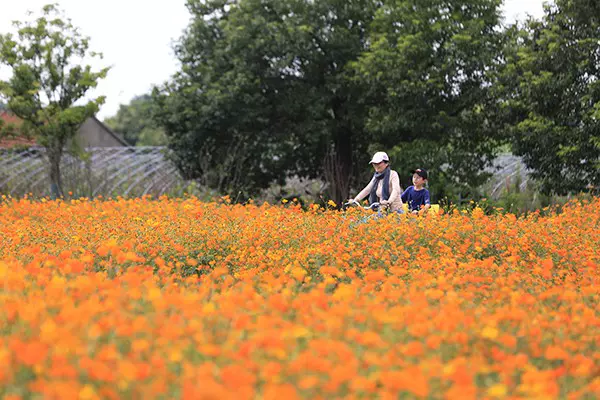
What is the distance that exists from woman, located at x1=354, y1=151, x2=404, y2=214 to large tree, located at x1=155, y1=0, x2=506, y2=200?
877 centimetres

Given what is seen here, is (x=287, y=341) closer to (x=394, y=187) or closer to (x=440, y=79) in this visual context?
(x=394, y=187)

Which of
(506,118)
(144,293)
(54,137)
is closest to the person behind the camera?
(144,293)

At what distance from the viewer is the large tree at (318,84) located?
719 inches

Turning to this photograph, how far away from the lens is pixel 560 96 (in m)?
16.0

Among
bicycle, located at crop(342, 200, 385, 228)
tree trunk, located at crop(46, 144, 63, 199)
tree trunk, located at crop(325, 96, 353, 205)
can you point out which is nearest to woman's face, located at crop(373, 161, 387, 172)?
bicycle, located at crop(342, 200, 385, 228)

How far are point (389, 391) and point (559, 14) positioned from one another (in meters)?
15.3

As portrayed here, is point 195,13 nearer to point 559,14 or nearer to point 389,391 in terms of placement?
point 559,14

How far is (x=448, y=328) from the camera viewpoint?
3.54 metres

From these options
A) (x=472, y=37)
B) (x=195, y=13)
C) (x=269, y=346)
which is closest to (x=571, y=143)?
(x=472, y=37)

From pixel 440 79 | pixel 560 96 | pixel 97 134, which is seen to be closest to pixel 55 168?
pixel 440 79

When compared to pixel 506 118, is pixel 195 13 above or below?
above

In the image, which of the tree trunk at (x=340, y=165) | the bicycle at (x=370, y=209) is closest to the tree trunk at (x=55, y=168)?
the tree trunk at (x=340, y=165)

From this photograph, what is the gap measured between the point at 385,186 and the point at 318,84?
41.4ft

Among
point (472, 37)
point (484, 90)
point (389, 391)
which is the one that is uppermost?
point (472, 37)
